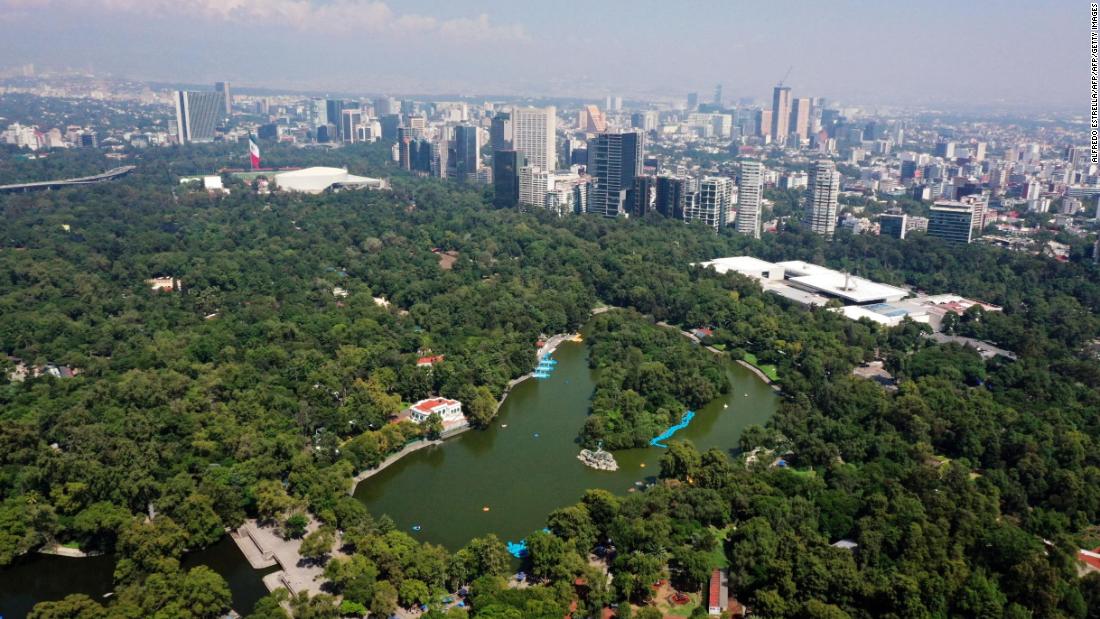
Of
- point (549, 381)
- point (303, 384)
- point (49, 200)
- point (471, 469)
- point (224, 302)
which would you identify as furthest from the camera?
point (49, 200)

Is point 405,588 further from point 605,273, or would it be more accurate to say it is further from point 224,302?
point 605,273

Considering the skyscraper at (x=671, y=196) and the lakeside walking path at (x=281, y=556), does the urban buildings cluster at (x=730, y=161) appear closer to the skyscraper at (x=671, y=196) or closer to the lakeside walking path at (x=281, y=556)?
the skyscraper at (x=671, y=196)

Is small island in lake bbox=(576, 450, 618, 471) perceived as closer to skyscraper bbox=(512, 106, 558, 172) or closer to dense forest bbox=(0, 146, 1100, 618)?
dense forest bbox=(0, 146, 1100, 618)

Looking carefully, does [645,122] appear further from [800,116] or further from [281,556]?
[281,556]

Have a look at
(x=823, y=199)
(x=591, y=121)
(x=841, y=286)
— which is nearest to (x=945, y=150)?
(x=591, y=121)

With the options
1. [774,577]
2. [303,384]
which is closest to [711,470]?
[774,577]

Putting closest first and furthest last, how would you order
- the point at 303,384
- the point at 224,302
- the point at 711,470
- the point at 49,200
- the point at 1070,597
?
the point at 1070,597, the point at 711,470, the point at 303,384, the point at 224,302, the point at 49,200
